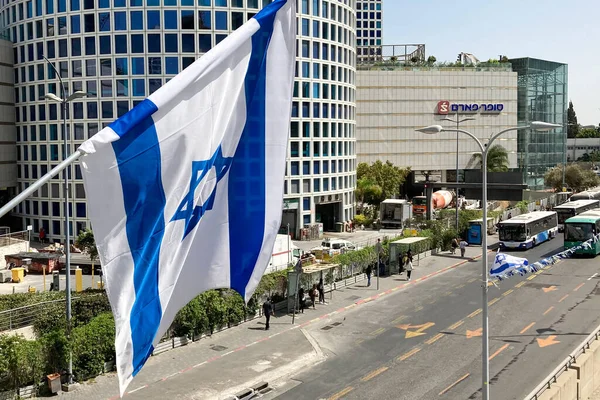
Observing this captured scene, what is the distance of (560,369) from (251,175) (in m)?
15.2

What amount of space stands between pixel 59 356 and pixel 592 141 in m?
199

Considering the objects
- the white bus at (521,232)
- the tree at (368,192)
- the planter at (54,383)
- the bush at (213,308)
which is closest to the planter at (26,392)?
the planter at (54,383)

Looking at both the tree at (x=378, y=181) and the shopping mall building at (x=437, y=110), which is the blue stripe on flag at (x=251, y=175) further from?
the shopping mall building at (x=437, y=110)

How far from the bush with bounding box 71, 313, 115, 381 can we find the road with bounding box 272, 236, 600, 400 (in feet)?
22.2

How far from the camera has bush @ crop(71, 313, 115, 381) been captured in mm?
23500

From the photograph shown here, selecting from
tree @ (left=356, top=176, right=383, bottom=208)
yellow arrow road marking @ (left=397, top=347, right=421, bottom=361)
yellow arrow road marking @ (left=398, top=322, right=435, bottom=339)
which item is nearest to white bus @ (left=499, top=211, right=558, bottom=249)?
tree @ (left=356, top=176, right=383, bottom=208)

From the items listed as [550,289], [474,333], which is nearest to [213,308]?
[474,333]

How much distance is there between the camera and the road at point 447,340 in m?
22.9

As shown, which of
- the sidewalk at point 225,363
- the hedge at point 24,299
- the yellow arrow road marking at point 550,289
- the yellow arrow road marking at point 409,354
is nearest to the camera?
the sidewalk at point 225,363

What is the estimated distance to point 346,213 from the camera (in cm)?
6969

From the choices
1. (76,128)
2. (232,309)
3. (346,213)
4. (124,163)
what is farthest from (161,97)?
(346,213)

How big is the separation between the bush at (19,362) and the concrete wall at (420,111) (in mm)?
72698

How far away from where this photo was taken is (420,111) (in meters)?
94.2

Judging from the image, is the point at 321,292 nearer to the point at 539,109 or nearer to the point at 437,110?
the point at 437,110
